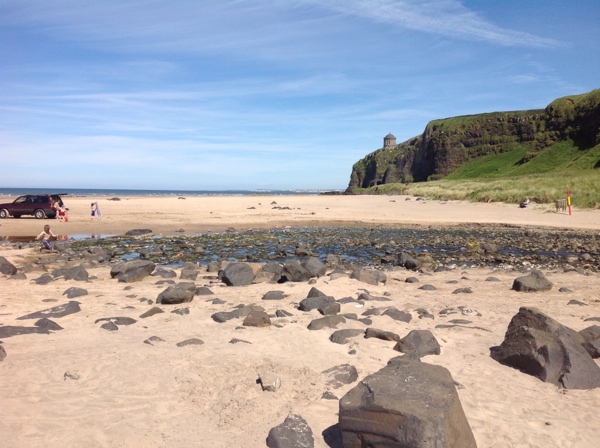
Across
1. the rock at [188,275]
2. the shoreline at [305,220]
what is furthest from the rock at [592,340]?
the shoreline at [305,220]

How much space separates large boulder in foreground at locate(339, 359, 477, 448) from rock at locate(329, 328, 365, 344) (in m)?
2.90

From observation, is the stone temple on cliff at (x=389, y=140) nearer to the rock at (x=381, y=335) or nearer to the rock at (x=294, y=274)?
the rock at (x=294, y=274)

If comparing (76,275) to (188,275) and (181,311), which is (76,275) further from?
(181,311)

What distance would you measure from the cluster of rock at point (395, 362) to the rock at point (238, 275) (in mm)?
26

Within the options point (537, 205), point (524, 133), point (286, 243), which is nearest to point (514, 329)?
point (286, 243)

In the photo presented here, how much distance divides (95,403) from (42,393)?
713mm

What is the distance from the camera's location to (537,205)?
115 ft

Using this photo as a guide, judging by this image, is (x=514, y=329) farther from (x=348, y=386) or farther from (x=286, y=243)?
(x=286, y=243)

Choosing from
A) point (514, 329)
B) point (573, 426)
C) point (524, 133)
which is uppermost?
point (524, 133)

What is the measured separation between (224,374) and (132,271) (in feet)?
25.2

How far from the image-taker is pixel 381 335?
741cm

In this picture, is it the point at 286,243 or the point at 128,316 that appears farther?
the point at 286,243

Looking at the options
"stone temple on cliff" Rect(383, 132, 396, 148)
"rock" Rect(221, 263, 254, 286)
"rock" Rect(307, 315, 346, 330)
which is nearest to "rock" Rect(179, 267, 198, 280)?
"rock" Rect(221, 263, 254, 286)

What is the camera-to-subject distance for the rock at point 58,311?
28.4 ft
